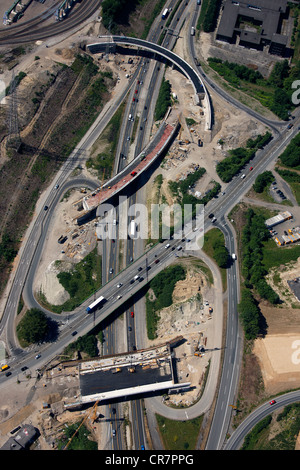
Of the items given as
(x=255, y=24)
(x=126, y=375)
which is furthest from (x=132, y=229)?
(x=255, y=24)

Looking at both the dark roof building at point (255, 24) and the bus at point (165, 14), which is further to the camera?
the bus at point (165, 14)

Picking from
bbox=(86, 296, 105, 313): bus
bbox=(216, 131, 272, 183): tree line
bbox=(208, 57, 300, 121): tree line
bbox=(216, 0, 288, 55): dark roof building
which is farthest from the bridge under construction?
bbox=(216, 0, 288, 55): dark roof building

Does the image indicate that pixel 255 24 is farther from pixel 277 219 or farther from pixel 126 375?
pixel 126 375

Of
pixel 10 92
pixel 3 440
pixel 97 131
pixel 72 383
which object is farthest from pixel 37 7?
pixel 3 440

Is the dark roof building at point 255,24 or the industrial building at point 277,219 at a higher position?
the dark roof building at point 255,24

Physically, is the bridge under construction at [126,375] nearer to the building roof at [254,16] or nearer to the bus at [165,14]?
the building roof at [254,16]

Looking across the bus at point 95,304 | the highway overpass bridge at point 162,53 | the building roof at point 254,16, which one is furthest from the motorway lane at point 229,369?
the building roof at point 254,16
